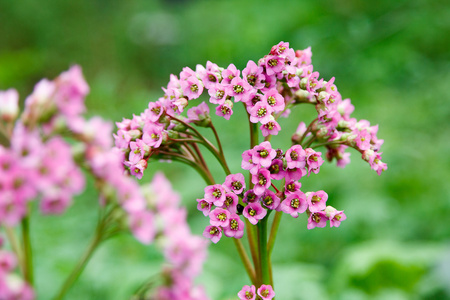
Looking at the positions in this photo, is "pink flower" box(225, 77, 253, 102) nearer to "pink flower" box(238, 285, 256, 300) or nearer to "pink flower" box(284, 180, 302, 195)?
"pink flower" box(284, 180, 302, 195)

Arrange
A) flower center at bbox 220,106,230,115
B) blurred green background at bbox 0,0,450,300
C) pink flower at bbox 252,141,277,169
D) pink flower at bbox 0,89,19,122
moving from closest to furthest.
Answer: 1. pink flower at bbox 252,141,277,169
2. flower center at bbox 220,106,230,115
3. pink flower at bbox 0,89,19,122
4. blurred green background at bbox 0,0,450,300

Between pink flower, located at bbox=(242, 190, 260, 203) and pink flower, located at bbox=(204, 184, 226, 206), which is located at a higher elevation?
pink flower, located at bbox=(242, 190, 260, 203)

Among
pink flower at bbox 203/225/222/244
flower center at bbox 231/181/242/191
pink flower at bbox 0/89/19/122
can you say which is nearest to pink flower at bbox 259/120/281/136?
flower center at bbox 231/181/242/191

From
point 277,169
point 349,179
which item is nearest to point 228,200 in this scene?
point 277,169

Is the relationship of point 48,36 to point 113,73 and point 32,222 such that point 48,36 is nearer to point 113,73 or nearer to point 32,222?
point 113,73

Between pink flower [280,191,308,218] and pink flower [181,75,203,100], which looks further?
pink flower [181,75,203,100]

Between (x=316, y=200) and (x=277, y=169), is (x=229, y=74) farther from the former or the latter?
(x=316, y=200)

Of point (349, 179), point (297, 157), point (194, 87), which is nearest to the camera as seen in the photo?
point (297, 157)
